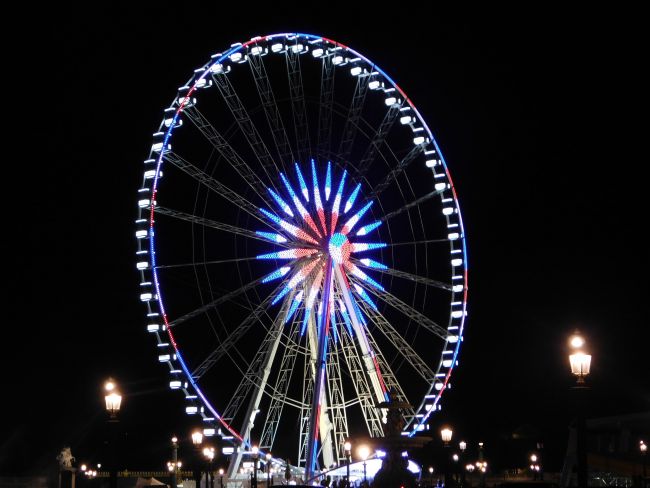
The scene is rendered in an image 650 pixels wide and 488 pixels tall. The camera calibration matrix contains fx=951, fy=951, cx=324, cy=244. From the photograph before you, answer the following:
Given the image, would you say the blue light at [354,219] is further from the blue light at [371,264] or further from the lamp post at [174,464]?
the lamp post at [174,464]

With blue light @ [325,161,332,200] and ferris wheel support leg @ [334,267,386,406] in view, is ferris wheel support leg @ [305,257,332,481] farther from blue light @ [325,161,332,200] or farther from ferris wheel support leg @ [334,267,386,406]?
blue light @ [325,161,332,200]

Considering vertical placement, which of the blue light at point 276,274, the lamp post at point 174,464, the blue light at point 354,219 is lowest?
the lamp post at point 174,464

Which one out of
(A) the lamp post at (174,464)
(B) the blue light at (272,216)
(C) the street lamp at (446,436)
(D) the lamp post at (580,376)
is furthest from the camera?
(B) the blue light at (272,216)

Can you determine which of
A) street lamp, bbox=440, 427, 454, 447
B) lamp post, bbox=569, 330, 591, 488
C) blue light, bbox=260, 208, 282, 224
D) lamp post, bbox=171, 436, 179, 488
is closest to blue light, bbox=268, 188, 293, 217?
blue light, bbox=260, 208, 282, 224

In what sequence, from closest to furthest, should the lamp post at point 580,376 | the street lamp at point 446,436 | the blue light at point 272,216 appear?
the lamp post at point 580,376
the street lamp at point 446,436
the blue light at point 272,216

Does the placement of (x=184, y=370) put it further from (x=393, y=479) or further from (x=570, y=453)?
(x=570, y=453)

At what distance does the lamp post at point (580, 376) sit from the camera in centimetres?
1358

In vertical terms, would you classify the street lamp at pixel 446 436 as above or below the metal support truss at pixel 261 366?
below

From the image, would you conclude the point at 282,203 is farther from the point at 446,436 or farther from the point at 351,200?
the point at 446,436

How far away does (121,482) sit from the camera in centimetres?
4438

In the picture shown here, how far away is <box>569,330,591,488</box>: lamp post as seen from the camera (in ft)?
44.5

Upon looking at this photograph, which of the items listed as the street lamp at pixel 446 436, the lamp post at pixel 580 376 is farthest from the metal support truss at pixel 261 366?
the lamp post at pixel 580 376

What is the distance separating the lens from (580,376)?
14586mm

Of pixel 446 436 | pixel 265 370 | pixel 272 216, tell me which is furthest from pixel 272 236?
pixel 446 436
